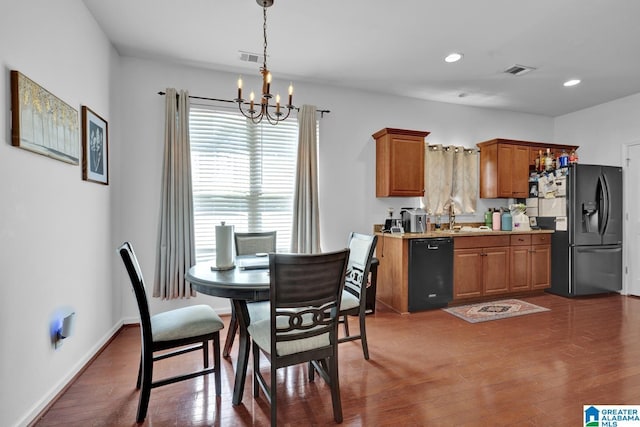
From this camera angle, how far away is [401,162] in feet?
13.0

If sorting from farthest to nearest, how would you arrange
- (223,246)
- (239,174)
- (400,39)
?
(239,174) < (400,39) < (223,246)

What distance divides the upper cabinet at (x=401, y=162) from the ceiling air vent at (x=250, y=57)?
1.73 meters

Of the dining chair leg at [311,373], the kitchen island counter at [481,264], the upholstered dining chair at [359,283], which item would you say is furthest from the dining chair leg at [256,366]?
the kitchen island counter at [481,264]

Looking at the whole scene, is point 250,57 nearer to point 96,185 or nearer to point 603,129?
point 96,185

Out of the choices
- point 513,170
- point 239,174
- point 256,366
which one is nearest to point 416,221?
point 513,170

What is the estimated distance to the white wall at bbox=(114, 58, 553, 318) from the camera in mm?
3275

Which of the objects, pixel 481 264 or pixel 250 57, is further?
pixel 481 264

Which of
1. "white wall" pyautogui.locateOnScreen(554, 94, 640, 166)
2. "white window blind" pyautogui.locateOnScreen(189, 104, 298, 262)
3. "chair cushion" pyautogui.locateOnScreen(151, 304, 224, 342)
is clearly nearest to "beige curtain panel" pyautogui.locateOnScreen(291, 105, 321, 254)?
"white window blind" pyautogui.locateOnScreen(189, 104, 298, 262)

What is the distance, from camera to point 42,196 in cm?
192

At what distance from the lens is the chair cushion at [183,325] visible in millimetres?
1873

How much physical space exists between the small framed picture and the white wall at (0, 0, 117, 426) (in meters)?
0.09

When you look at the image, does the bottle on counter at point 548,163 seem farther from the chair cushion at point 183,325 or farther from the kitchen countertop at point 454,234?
the chair cushion at point 183,325

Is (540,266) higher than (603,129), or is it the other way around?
(603,129)

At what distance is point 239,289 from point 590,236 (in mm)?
4919
